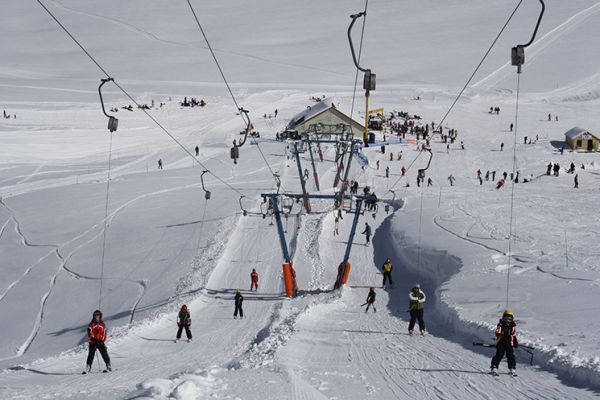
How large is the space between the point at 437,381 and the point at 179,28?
146 meters

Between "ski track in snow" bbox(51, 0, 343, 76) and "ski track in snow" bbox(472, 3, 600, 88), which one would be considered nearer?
"ski track in snow" bbox(472, 3, 600, 88)

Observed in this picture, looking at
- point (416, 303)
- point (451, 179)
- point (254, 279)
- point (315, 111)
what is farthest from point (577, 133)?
point (416, 303)

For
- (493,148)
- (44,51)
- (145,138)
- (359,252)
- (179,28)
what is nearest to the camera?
(359,252)

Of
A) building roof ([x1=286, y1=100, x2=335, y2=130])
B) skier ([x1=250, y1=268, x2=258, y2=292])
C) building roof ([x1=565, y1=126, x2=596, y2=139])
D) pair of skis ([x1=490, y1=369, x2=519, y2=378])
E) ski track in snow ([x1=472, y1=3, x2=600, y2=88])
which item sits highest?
ski track in snow ([x1=472, y1=3, x2=600, y2=88])

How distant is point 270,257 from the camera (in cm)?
2586

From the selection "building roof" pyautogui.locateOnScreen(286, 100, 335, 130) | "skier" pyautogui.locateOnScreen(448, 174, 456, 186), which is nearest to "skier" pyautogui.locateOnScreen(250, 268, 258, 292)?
"skier" pyautogui.locateOnScreen(448, 174, 456, 186)

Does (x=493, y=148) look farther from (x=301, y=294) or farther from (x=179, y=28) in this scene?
(x=179, y=28)

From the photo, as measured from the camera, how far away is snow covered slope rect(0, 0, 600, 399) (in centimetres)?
1114

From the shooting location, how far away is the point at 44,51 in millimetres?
131000

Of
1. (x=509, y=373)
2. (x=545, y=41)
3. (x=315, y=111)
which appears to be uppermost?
(x=545, y=41)

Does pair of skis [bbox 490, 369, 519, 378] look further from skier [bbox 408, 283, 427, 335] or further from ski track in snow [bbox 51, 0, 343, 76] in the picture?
ski track in snow [bbox 51, 0, 343, 76]

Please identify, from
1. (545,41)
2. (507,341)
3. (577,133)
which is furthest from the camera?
(545,41)

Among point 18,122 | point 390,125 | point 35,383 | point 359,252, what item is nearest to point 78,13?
point 18,122

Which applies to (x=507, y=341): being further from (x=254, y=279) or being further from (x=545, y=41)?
(x=545, y=41)
